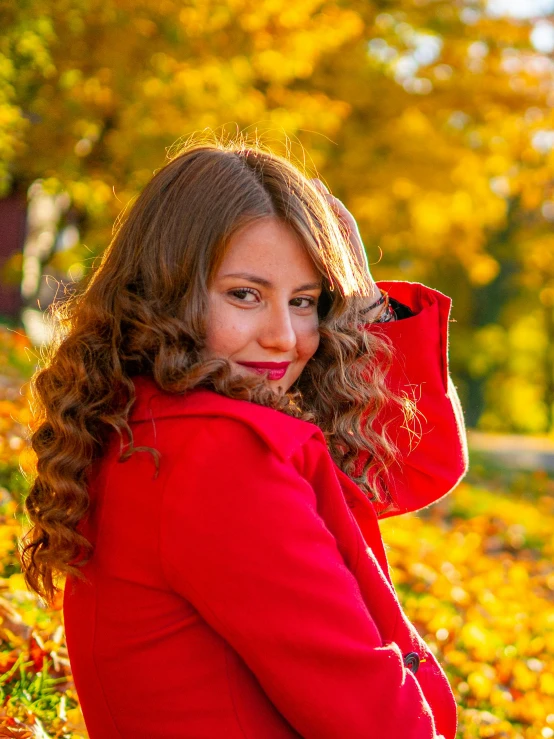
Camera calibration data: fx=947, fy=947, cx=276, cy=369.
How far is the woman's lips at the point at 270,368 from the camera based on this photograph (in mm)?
1936

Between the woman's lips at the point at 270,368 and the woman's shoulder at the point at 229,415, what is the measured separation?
0.19 m

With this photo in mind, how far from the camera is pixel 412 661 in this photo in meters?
1.80

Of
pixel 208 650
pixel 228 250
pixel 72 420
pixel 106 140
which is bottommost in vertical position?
pixel 106 140

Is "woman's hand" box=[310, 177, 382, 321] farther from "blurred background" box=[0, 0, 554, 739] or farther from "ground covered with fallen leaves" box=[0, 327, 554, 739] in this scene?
"ground covered with fallen leaves" box=[0, 327, 554, 739]

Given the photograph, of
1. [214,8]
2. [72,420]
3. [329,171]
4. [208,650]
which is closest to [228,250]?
[72,420]

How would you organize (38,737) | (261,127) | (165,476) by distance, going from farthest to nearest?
(261,127) < (38,737) < (165,476)

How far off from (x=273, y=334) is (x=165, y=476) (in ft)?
1.43

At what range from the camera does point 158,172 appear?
207cm

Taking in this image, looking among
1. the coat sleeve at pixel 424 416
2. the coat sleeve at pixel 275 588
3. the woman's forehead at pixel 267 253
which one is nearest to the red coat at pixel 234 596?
the coat sleeve at pixel 275 588

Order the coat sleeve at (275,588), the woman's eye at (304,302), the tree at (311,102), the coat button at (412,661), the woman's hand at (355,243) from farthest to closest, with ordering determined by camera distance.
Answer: the tree at (311,102)
the woman's hand at (355,243)
the woman's eye at (304,302)
the coat button at (412,661)
the coat sleeve at (275,588)

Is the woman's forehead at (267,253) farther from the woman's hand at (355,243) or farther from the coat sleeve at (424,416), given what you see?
the coat sleeve at (424,416)

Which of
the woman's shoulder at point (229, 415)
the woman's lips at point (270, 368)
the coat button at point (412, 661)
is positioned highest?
the woman's shoulder at point (229, 415)

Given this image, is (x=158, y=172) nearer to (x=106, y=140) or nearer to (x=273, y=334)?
(x=273, y=334)

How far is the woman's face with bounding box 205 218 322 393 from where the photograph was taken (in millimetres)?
1892
